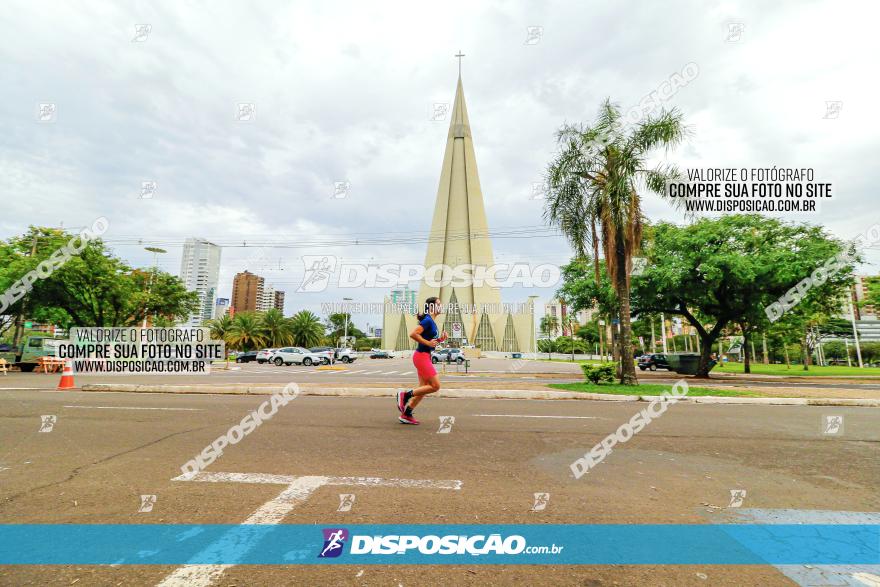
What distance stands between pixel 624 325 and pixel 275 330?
177ft

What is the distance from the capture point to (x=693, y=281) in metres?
20.5

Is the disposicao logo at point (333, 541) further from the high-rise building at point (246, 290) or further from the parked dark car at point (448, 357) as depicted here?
the high-rise building at point (246, 290)

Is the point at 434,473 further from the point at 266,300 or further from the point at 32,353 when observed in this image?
the point at 266,300

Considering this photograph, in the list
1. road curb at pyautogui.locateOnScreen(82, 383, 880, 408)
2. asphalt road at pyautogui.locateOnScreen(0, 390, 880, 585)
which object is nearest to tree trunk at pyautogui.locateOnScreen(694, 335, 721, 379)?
road curb at pyautogui.locateOnScreen(82, 383, 880, 408)

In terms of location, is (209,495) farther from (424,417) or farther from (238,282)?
(238,282)

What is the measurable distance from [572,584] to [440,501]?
138cm

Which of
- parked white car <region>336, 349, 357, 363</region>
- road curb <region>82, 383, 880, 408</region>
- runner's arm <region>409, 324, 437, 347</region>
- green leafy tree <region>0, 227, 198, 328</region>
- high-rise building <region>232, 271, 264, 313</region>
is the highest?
high-rise building <region>232, 271, 264, 313</region>

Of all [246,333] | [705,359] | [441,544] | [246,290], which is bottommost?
[441,544]

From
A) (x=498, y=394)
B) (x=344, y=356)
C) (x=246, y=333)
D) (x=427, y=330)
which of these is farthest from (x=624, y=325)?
(x=246, y=333)

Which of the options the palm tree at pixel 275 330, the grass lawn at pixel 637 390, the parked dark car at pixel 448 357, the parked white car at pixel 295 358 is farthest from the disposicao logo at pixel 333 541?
the palm tree at pixel 275 330

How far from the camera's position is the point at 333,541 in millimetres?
2762

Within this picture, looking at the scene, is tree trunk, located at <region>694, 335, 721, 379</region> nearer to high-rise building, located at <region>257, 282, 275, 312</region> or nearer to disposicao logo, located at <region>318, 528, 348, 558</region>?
disposicao logo, located at <region>318, 528, 348, 558</region>

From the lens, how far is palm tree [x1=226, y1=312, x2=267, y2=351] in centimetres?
5525

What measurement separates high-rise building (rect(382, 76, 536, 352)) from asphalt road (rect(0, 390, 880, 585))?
81.5 meters
